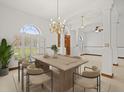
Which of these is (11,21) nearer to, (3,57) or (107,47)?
(3,57)

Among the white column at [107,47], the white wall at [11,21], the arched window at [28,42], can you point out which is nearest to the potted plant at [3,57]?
the white wall at [11,21]

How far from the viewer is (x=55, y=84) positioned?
8.14 feet

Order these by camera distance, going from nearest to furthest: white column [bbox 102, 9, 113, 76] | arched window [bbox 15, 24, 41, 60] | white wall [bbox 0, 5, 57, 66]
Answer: white column [bbox 102, 9, 113, 76] < white wall [bbox 0, 5, 57, 66] < arched window [bbox 15, 24, 41, 60]

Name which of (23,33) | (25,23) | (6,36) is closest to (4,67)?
(6,36)

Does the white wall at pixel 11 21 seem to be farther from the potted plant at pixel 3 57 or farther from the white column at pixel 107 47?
the white column at pixel 107 47

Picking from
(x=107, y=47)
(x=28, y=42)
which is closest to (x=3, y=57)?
(x=28, y=42)

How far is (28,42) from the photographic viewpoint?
507 cm

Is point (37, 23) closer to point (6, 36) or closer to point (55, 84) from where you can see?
A: point (6, 36)

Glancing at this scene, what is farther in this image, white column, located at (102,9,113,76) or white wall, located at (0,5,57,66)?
white wall, located at (0,5,57,66)

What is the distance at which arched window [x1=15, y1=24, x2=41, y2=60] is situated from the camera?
4793 millimetres

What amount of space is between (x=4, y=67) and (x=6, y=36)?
53.3 inches

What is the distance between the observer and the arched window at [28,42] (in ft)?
15.7

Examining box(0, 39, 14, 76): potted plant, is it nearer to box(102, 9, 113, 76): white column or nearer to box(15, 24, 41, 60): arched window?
Answer: box(15, 24, 41, 60): arched window

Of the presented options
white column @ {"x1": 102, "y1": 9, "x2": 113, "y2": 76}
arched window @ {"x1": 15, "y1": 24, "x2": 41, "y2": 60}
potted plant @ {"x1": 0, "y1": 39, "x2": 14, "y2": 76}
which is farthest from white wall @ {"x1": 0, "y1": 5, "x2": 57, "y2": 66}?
white column @ {"x1": 102, "y1": 9, "x2": 113, "y2": 76}
